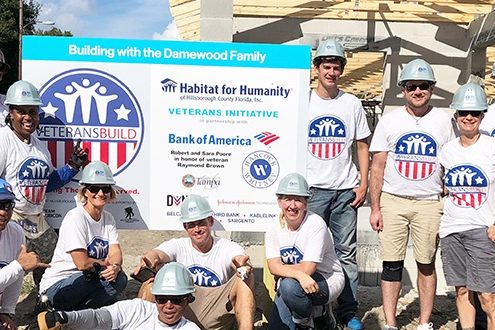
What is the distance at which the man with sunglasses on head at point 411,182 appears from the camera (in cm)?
461

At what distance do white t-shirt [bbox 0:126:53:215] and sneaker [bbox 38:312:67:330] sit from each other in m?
1.50

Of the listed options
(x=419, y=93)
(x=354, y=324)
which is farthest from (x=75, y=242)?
(x=419, y=93)

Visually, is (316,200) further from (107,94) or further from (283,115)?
(107,94)

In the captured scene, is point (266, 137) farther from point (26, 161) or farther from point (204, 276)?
point (26, 161)

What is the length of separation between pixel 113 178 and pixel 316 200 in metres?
1.72

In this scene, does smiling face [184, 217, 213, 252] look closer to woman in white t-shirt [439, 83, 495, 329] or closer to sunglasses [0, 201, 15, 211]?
sunglasses [0, 201, 15, 211]

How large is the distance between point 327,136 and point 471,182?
1.20m

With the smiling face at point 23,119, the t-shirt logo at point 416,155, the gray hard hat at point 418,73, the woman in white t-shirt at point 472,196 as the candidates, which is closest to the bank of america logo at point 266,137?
the t-shirt logo at point 416,155

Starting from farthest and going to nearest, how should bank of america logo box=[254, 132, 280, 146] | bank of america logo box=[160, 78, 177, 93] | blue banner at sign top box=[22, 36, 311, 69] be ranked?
bank of america logo box=[254, 132, 280, 146] → bank of america logo box=[160, 78, 177, 93] → blue banner at sign top box=[22, 36, 311, 69]

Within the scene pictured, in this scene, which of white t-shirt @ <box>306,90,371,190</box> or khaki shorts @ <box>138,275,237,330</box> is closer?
khaki shorts @ <box>138,275,237,330</box>

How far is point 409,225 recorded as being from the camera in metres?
4.81

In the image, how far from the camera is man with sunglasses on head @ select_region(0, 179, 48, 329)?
12.9 feet

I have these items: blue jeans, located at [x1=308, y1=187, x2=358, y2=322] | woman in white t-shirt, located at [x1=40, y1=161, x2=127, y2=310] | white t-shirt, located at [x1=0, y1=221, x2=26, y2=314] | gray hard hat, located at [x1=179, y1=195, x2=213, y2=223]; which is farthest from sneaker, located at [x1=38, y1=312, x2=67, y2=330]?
blue jeans, located at [x1=308, y1=187, x2=358, y2=322]

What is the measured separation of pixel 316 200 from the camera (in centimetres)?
495
